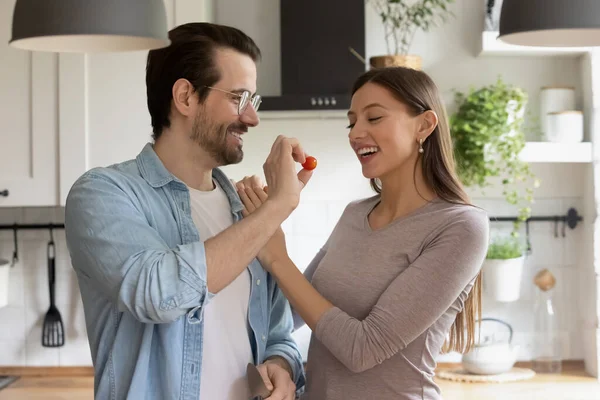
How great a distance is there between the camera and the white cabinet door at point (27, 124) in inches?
126

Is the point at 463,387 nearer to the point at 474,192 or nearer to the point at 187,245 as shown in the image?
the point at 474,192

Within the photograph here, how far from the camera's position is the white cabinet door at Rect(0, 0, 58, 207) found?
320cm

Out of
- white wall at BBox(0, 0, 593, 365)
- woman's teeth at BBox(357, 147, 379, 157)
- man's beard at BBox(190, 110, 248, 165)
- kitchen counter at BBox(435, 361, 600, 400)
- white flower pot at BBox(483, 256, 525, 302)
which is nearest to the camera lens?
man's beard at BBox(190, 110, 248, 165)

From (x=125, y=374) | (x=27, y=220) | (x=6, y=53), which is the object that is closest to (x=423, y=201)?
(x=125, y=374)

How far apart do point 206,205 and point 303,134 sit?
1799mm

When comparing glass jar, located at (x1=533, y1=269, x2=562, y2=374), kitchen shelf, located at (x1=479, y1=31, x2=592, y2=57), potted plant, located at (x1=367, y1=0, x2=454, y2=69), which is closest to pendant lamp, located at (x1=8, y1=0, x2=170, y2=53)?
potted plant, located at (x1=367, y1=0, x2=454, y2=69)

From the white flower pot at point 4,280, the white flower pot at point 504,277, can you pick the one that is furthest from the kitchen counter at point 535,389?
the white flower pot at point 4,280

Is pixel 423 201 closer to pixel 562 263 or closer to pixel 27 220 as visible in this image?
pixel 562 263

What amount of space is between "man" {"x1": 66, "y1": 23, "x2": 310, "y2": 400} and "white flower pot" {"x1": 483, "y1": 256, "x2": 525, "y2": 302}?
1642 millimetres

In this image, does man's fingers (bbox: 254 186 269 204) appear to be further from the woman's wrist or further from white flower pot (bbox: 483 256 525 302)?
white flower pot (bbox: 483 256 525 302)

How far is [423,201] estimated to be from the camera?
190 centimetres

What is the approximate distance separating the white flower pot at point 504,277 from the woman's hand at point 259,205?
67.7 inches

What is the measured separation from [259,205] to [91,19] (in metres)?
0.48

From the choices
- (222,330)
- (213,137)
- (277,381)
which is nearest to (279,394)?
(277,381)
